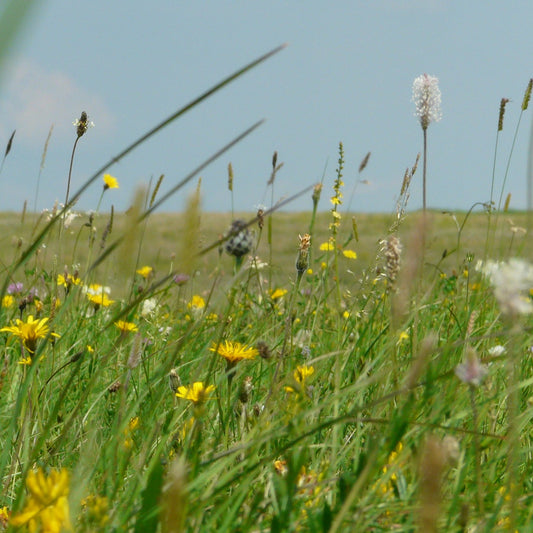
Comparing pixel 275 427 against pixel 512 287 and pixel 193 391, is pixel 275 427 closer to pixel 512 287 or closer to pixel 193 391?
pixel 193 391

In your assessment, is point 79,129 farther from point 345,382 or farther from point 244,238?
point 345,382

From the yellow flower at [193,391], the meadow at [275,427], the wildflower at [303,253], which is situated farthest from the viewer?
the wildflower at [303,253]

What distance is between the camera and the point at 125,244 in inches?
34.2

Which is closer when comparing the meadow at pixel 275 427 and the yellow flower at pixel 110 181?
the meadow at pixel 275 427

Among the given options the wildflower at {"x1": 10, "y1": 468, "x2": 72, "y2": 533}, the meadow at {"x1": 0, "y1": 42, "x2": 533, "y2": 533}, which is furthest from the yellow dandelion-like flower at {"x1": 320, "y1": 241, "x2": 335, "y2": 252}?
the wildflower at {"x1": 10, "y1": 468, "x2": 72, "y2": 533}

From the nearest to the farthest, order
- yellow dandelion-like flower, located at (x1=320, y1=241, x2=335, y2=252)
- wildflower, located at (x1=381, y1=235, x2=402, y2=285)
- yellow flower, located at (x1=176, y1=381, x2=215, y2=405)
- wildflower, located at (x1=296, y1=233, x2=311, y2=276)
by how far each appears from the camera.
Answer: wildflower, located at (x1=381, y1=235, x2=402, y2=285)
yellow flower, located at (x1=176, y1=381, x2=215, y2=405)
wildflower, located at (x1=296, y1=233, x2=311, y2=276)
yellow dandelion-like flower, located at (x1=320, y1=241, x2=335, y2=252)

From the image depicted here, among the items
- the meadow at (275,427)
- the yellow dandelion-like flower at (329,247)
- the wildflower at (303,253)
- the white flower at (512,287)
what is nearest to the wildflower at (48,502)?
the meadow at (275,427)

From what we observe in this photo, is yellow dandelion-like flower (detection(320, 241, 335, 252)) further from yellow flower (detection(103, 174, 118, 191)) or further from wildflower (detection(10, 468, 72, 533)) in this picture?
wildflower (detection(10, 468, 72, 533))

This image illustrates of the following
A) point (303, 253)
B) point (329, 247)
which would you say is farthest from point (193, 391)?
point (329, 247)

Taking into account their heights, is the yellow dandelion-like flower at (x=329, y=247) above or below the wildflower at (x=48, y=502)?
above

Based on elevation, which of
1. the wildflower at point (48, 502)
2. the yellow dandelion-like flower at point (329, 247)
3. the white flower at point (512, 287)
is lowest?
the wildflower at point (48, 502)

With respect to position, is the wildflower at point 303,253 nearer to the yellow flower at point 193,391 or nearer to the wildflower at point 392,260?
the yellow flower at point 193,391

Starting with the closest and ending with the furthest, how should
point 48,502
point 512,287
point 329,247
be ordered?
point 512,287 → point 48,502 → point 329,247

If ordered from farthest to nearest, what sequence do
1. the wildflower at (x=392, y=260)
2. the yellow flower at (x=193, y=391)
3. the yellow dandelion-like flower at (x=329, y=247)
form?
1. the yellow dandelion-like flower at (x=329, y=247)
2. the yellow flower at (x=193, y=391)
3. the wildflower at (x=392, y=260)
